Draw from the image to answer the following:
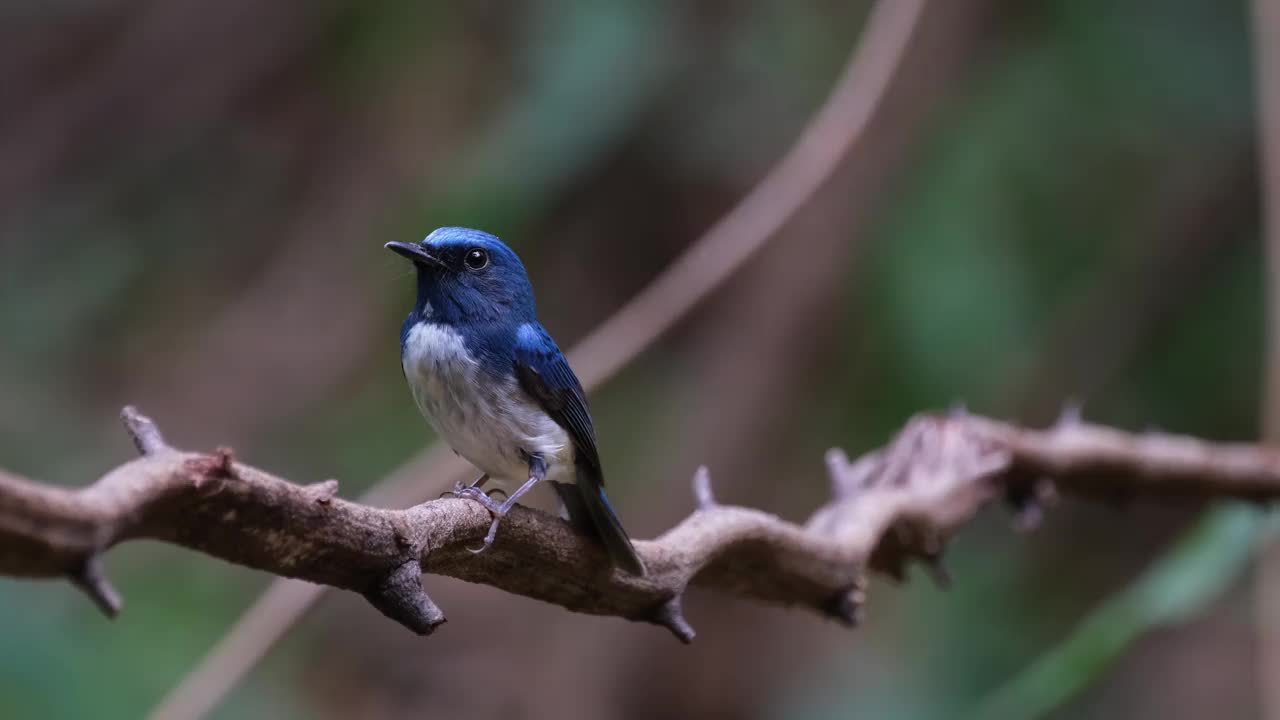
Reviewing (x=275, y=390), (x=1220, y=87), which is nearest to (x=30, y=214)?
(x=275, y=390)

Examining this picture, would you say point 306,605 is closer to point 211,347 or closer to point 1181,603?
point 1181,603

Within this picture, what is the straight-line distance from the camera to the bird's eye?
117 inches

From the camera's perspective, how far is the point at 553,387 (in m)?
2.86

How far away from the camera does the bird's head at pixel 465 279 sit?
2920 mm

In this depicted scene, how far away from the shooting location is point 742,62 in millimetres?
6820

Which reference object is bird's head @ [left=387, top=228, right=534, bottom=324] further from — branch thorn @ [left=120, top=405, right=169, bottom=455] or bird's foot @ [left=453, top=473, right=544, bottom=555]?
branch thorn @ [left=120, top=405, right=169, bottom=455]

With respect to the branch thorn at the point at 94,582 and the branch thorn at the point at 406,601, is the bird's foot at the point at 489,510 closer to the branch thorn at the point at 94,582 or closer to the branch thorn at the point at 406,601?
the branch thorn at the point at 406,601

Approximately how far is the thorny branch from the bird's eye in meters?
0.70

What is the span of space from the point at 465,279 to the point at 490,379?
282 millimetres

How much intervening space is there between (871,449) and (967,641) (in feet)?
2.95

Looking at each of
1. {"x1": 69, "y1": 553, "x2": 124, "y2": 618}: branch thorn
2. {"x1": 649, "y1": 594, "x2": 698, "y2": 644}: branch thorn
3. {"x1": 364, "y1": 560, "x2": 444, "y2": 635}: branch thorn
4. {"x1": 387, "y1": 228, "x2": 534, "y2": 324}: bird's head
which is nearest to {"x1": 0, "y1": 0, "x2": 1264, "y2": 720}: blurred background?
{"x1": 387, "y1": 228, "x2": 534, "y2": 324}: bird's head

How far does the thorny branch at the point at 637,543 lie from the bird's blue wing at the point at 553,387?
0.89ft

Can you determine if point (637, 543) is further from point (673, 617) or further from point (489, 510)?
point (489, 510)

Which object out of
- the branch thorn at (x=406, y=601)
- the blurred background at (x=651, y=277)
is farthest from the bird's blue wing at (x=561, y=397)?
the blurred background at (x=651, y=277)
